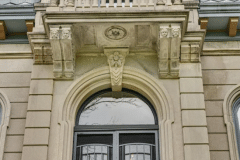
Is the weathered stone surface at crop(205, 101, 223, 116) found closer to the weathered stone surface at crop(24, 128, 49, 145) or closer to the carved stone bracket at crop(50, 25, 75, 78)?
the carved stone bracket at crop(50, 25, 75, 78)

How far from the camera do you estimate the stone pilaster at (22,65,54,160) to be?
29.8 feet

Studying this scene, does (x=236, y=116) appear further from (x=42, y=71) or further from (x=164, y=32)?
(x=42, y=71)

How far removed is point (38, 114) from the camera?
959 cm

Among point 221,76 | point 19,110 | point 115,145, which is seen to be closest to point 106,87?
point 115,145

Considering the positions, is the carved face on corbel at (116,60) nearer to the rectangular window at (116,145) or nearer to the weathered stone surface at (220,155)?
the rectangular window at (116,145)

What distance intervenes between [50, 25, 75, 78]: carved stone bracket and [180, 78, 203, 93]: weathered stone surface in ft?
9.52

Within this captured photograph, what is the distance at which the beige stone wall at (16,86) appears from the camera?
970 cm

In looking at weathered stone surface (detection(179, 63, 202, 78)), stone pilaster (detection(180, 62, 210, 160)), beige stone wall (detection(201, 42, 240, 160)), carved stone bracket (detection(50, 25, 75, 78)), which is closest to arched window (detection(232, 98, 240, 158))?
beige stone wall (detection(201, 42, 240, 160))

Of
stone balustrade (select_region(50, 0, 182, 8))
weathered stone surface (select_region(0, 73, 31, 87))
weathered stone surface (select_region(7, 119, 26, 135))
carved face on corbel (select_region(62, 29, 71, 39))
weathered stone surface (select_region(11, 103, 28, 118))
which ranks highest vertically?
stone balustrade (select_region(50, 0, 182, 8))

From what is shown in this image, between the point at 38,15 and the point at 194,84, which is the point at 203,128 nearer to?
the point at 194,84

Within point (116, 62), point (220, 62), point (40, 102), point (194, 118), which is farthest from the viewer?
point (220, 62)

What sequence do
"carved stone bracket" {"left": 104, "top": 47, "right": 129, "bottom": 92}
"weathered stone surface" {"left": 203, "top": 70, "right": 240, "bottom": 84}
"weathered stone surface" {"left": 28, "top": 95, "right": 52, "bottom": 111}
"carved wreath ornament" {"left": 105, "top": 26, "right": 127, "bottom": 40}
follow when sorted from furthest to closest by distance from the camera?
"weathered stone surface" {"left": 203, "top": 70, "right": 240, "bottom": 84} → "carved stone bracket" {"left": 104, "top": 47, "right": 129, "bottom": 92} → "carved wreath ornament" {"left": 105, "top": 26, "right": 127, "bottom": 40} → "weathered stone surface" {"left": 28, "top": 95, "right": 52, "bottom": 111}

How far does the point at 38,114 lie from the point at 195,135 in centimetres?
387

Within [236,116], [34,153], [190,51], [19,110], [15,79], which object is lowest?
[34,153]
